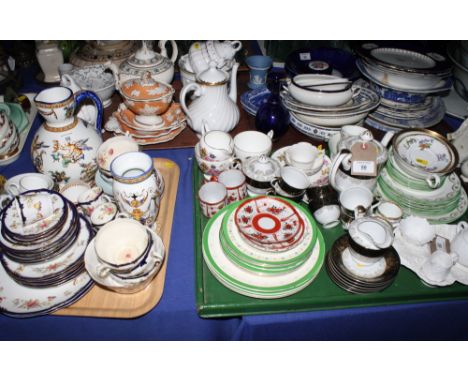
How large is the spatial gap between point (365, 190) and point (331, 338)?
19.4 inches

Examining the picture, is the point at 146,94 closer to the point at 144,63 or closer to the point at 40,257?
the point at 144,63

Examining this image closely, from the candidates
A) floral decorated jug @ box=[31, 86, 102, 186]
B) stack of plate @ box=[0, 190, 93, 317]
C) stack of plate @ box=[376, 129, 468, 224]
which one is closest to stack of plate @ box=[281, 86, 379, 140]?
stack of plate @ box=[376, 129, 468, 224]

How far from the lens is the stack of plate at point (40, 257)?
0.92m

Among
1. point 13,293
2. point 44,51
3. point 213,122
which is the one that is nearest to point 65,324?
point 13,293

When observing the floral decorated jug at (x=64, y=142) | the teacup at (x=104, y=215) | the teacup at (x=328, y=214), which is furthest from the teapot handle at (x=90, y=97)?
the teacup at (x=328, y=214)

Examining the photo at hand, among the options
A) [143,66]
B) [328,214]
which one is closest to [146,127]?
[143,66]

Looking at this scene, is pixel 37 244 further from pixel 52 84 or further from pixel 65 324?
pixel 52 84

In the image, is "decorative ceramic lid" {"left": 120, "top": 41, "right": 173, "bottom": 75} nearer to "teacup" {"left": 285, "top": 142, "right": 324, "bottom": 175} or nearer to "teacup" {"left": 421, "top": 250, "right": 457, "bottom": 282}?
"teacup" {"left": 285, "top": 142, "right": 324, "bottom": 175}

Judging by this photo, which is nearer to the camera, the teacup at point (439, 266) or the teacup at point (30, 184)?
the teacup at point (439, 266)

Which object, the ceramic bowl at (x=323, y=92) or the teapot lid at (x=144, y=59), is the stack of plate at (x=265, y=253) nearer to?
the ceramic bowl at (x=323, y=92)

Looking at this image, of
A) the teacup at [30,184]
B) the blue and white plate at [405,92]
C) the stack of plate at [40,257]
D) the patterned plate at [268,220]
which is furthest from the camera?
the blue and white plate at [405,92]

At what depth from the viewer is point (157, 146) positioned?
155cm

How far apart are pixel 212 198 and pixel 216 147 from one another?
0.20 meters

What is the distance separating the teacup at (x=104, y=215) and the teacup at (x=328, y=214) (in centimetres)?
64
